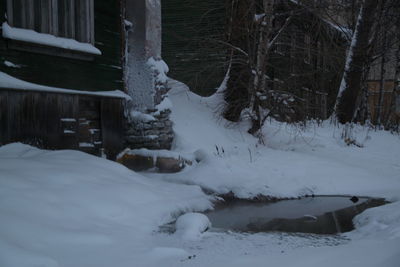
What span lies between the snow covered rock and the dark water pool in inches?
15.8

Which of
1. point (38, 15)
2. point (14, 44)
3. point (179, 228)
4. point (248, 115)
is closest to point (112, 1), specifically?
point (38, 15)

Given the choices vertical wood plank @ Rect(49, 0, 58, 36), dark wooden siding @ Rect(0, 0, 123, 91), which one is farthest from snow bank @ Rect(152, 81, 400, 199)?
vertical wood plank @ Rect(49, 0, 58, 36)

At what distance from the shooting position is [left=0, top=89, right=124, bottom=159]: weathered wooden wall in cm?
528

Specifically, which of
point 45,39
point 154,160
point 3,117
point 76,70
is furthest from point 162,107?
point 3,117

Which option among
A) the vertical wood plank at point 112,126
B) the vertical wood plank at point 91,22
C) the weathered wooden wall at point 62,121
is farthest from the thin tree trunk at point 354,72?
the vertical wood plank at point 91,22

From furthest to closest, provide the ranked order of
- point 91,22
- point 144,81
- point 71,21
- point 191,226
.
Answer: point 144,81 → point 91,22 → point 71,21 → point 191,226

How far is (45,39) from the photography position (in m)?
5.73

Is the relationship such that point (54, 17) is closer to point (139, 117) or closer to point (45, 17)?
point (45, 17)

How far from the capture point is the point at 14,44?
5383mm

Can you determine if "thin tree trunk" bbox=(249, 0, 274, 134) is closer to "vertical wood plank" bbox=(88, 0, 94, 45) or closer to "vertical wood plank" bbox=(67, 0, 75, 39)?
"vertical wood plank" bbox=(88, 0, 94, 45)

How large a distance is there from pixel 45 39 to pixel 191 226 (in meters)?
3.52

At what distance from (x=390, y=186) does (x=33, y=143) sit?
17.6ft

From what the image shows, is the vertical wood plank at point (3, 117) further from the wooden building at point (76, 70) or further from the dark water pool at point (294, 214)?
the dark water pool at point (294, 214)

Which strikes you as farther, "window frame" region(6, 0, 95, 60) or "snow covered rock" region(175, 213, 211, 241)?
"window frame" region(6, 0, 95, 60)
